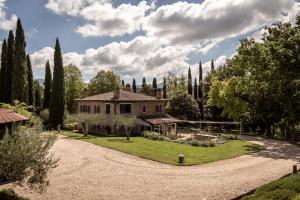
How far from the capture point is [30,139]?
45.0ft

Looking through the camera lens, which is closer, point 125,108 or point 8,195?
point 8,195

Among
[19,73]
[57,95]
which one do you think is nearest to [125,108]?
[57,95]

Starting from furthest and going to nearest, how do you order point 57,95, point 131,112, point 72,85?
1. point 72,85
2. point 57,95
3. point 131,112

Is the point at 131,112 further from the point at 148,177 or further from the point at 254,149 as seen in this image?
the point at 148,177

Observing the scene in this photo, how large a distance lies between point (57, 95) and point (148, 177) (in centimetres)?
3782

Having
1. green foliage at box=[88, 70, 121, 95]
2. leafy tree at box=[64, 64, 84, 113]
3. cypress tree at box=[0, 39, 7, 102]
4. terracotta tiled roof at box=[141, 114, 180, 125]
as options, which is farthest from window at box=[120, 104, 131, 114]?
leafy tree at box=[64, 64, 84, 113]

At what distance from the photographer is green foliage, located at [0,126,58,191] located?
13.1 m

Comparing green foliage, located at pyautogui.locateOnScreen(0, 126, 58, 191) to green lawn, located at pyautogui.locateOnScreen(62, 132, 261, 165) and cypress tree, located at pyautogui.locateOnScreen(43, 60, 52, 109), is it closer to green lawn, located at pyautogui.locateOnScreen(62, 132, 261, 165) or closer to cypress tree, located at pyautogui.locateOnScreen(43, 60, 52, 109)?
green lawn, located at pyautogui.locateOnScreen(62, 132, 261, 165)

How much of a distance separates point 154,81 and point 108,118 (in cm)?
7509

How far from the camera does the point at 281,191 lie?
16422 mm

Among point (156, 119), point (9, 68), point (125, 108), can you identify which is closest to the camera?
point (125, 108)

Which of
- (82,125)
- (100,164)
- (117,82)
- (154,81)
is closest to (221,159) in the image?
(100,164)

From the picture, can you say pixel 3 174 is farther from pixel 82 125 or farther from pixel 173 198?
Answer: pixel 82 125

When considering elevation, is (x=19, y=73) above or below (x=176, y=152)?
above
